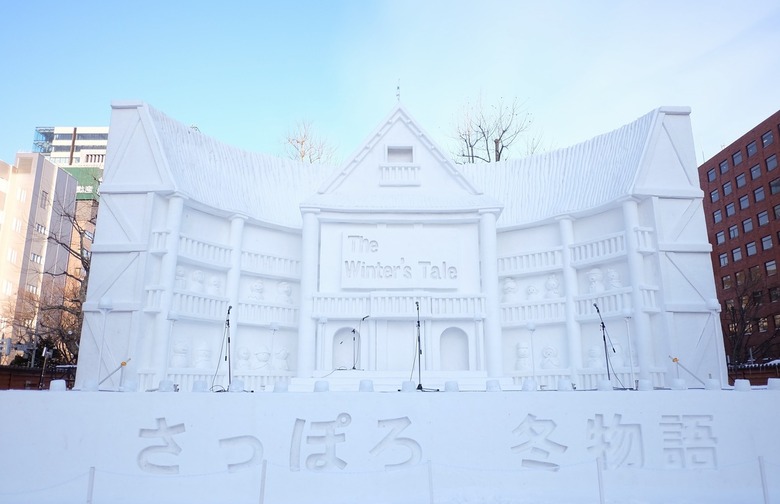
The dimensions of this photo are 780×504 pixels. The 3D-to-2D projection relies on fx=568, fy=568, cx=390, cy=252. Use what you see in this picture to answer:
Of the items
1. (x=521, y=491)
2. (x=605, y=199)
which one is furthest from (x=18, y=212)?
(x=521, y=491)

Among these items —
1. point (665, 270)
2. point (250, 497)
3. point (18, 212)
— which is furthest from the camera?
point (18, 212)

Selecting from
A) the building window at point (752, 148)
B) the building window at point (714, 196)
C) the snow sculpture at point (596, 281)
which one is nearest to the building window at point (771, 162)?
the building window at point (752, 148)

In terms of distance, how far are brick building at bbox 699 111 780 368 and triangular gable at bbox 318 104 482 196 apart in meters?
32.6

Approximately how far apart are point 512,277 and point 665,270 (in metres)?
5.98

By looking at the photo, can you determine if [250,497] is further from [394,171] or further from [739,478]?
[394,171]

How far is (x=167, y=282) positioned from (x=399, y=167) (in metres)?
9.86

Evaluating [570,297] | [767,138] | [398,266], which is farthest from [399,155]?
[767,138]

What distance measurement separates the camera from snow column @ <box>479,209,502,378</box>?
67.4 ft

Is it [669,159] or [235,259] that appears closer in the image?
[669,159]

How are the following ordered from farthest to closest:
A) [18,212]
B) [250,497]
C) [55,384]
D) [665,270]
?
[18,212] < [665,270] < [55,384] < [250,497]

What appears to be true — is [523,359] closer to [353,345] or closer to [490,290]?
[490,290]

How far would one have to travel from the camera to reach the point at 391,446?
10.7m

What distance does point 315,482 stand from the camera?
406 inches

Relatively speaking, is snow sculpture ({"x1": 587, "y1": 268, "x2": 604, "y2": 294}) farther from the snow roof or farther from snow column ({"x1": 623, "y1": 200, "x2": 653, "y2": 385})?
the snow roof
